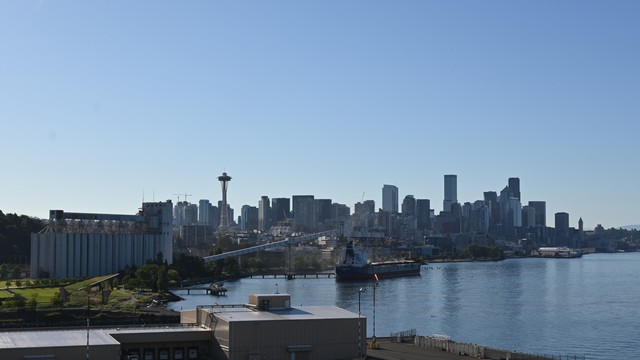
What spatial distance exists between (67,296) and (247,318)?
43172 millimetres

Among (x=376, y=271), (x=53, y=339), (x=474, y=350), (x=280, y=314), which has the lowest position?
(x=376, y=271)

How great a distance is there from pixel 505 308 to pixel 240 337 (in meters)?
51.0

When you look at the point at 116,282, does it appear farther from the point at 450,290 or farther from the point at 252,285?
the point at 450,290

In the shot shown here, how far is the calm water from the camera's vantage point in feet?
198

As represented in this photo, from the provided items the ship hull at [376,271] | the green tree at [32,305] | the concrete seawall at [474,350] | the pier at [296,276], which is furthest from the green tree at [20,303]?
the pier at [296,276]

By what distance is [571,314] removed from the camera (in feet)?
256

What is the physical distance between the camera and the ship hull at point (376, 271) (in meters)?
138

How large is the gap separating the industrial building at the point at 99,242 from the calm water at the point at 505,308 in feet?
36.2

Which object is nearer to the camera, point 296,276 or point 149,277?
point 149,277

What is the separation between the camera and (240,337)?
37531 mm

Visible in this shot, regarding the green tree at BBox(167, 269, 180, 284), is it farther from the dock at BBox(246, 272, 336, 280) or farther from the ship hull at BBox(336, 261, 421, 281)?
the dock at BBox(246, 272, 336, 280)

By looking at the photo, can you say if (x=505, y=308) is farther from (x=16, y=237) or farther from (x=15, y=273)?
(x=16, y=237)

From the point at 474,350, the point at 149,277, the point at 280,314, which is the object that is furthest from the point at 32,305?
the point at 474,350

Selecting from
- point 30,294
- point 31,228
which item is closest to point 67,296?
point 30,294
